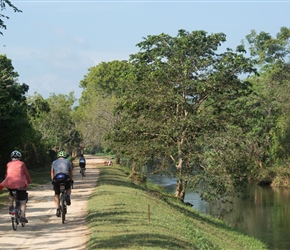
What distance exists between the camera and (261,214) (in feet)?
127

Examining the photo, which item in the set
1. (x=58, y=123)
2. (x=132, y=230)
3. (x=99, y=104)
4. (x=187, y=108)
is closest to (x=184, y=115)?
(x=187, y=108)

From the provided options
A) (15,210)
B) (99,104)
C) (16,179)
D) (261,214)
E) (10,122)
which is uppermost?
(99,104)

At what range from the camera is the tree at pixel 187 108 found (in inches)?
1346

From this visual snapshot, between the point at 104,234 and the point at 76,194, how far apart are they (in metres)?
12.6

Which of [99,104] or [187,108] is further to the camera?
[99,104]

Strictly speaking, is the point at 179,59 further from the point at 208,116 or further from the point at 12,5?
the point at 12,5

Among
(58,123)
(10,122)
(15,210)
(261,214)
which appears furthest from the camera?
(58,123)

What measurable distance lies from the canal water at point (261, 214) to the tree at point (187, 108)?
288 centimetres

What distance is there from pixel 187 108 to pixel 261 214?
30.1ft

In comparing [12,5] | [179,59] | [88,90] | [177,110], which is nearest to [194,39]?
[179,59]

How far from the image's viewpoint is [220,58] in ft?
118

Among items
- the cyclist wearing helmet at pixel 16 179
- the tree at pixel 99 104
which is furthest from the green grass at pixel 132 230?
the tree at pixel 99 104

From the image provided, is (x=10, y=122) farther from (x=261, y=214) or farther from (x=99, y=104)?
(x=99, y=104)

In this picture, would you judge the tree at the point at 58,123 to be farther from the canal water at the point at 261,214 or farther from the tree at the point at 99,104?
the canal water at the point at 261,214
